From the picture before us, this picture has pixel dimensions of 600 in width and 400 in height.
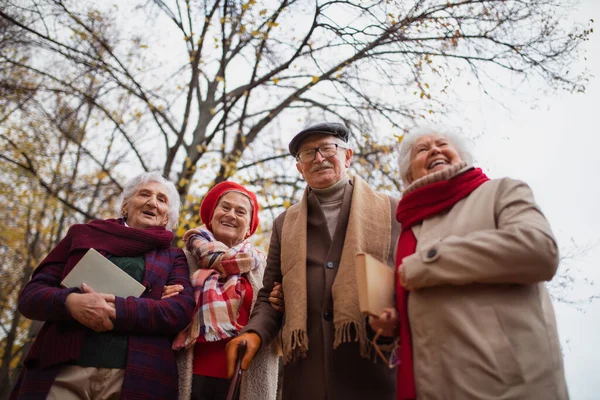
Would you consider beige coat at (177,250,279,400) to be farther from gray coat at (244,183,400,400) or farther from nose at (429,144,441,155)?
nose at (429,144,441,155)

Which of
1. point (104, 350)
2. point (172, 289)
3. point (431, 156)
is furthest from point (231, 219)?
point (431, 156)

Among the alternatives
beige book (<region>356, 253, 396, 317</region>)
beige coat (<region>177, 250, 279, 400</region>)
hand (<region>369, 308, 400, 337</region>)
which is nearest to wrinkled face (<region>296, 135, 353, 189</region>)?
beige coat (<region>177, 250, 279, 400</region>)

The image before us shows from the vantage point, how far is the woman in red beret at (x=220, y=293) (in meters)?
2.38

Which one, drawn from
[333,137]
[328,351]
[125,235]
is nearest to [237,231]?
[125,235]

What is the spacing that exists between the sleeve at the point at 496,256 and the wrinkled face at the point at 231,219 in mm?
1607

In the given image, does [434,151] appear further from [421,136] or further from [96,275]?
[96,275]

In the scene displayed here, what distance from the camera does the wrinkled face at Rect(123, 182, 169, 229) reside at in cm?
275

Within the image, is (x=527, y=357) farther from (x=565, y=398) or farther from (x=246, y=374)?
(x=246, y=374)

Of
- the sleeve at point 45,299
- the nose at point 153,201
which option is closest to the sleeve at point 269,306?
the nose at point 153,201

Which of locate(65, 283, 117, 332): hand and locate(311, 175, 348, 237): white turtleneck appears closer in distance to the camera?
locate(65, 283, 117, 332): hand

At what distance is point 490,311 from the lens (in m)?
1.47

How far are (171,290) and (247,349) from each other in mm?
575

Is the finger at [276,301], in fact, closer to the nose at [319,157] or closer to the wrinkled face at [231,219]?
the wrinkled face at [231,219]

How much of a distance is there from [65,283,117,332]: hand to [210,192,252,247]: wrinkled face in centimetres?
94
